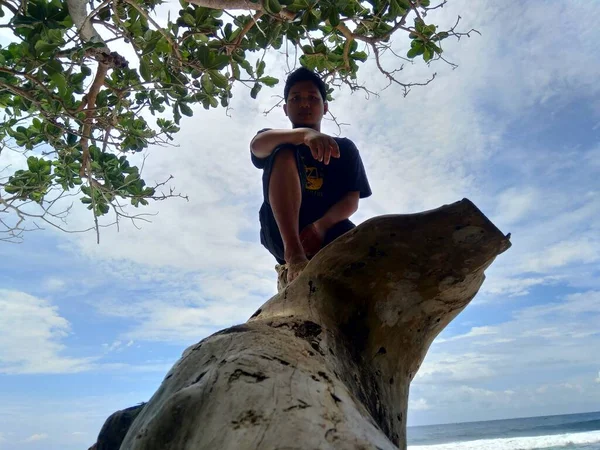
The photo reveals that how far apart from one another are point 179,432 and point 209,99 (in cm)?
256

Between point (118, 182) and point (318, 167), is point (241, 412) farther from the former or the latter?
point (118, 182)

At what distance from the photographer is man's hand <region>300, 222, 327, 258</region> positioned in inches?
84.9

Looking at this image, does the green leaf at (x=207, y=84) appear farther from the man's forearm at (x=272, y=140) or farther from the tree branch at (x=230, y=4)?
the man's forearm at (x=272, y=140)

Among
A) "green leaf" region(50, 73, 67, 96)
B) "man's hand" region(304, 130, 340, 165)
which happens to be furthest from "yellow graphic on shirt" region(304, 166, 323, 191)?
"green leaf" region(50, 73, 67, 96)

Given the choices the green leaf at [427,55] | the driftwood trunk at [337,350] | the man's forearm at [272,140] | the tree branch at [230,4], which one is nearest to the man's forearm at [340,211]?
the man's forearm at [272,140]

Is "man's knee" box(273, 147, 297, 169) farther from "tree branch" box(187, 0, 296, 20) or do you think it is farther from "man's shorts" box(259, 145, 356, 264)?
"tree branch" box(187, 0, 296, 20)

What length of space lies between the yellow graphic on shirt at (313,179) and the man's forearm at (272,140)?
31 centimetres

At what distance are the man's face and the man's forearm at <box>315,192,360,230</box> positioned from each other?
473 millimetres

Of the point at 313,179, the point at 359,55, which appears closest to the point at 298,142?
the point at 313,179

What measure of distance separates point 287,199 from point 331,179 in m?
0.52

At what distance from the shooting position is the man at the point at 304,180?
6.39 ft

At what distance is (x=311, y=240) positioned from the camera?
2.17 m

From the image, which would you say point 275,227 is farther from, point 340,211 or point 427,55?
point 427,55

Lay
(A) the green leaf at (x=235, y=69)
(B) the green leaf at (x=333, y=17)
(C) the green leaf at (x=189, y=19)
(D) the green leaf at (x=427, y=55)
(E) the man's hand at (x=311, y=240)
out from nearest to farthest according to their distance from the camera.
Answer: (E) the man's hand at (x=311, y=240) → (B) the green leaf at (x=333, y=17) → (C) the green leaf at (x=189, y=19) → (A) the green leaf at (x=235, y=69) → (D) the green leaf at (x=427, y=55)
